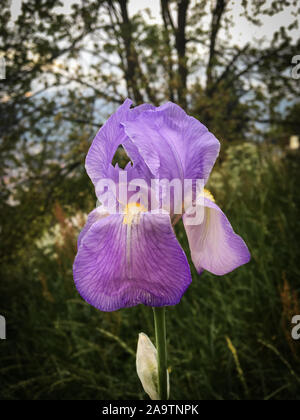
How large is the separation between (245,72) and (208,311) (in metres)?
3.23

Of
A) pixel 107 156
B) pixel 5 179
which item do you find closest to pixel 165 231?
pixel 107 156

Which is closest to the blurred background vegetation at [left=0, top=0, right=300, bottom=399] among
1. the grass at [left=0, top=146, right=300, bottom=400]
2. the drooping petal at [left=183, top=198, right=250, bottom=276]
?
the grass at [left=0, top=146, right=300, bottom=400]

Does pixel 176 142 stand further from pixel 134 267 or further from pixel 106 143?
pixel 134 267

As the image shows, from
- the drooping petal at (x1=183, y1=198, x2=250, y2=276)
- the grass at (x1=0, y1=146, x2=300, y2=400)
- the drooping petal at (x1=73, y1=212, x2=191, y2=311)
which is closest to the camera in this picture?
the drooping petal at (x1=73, y1=212, x2=191, y2=311)

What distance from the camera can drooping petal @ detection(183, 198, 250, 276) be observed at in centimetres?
70

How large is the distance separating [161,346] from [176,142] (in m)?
0.40

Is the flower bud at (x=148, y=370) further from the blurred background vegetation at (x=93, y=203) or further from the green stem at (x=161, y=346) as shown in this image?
the blurred background vegetation at (x=93, y=203)

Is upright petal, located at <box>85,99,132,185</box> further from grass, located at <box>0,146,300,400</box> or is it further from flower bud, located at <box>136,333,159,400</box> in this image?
grass, located at <box>0,146,300,400</box>

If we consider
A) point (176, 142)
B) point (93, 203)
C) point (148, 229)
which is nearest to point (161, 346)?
point (148, 229)

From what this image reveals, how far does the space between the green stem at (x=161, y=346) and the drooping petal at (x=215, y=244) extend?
152mm

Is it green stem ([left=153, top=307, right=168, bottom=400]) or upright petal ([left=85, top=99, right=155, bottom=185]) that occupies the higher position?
upright petal ([left=85, top=99, right=155, bottom=185])

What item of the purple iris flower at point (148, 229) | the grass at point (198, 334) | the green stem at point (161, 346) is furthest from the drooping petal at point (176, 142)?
the grass at point (198, 334)

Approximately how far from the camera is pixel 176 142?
70 centimetres
